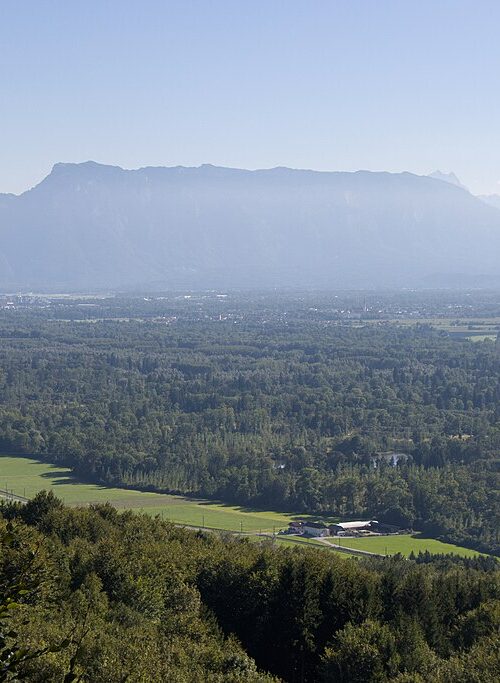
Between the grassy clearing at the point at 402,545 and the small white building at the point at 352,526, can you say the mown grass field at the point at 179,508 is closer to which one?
the grassy clearing at the point at 402,545

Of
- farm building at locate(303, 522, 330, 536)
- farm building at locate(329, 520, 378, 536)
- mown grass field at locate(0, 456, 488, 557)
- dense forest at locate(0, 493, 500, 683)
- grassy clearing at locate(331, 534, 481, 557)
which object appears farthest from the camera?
farm building at locate(329, 520, 378, 536)

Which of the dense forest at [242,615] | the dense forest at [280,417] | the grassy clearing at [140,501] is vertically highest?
the dense forest at [242,615]

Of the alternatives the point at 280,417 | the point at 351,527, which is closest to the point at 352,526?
the point at 351,527

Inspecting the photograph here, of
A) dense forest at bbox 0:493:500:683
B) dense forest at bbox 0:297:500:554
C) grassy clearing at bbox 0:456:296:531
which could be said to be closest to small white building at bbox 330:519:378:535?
dense forest at bbox 0:297:500:554

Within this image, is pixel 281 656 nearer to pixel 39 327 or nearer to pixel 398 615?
pixel 398 615

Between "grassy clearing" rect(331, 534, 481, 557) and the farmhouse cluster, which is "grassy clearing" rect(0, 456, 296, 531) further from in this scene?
"grassy clearing" rect(331, 534, 481, 557)

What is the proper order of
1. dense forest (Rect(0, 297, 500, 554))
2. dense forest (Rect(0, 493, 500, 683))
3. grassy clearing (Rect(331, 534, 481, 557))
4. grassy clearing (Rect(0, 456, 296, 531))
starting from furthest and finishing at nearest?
dense forest (Rect(0, 297, 500, 554))
grassy clearing (Rect(0, 456, 296, 531))
grassy clearing (Rect(331, 534, 481, 557))
dense forest (Rect(0, 493, 500, 683))

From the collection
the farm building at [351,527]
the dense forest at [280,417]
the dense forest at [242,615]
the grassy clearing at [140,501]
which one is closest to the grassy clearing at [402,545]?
the dense forest at [280,417]

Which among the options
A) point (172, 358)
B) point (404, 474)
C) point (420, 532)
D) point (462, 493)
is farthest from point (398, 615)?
point (172, 358)
